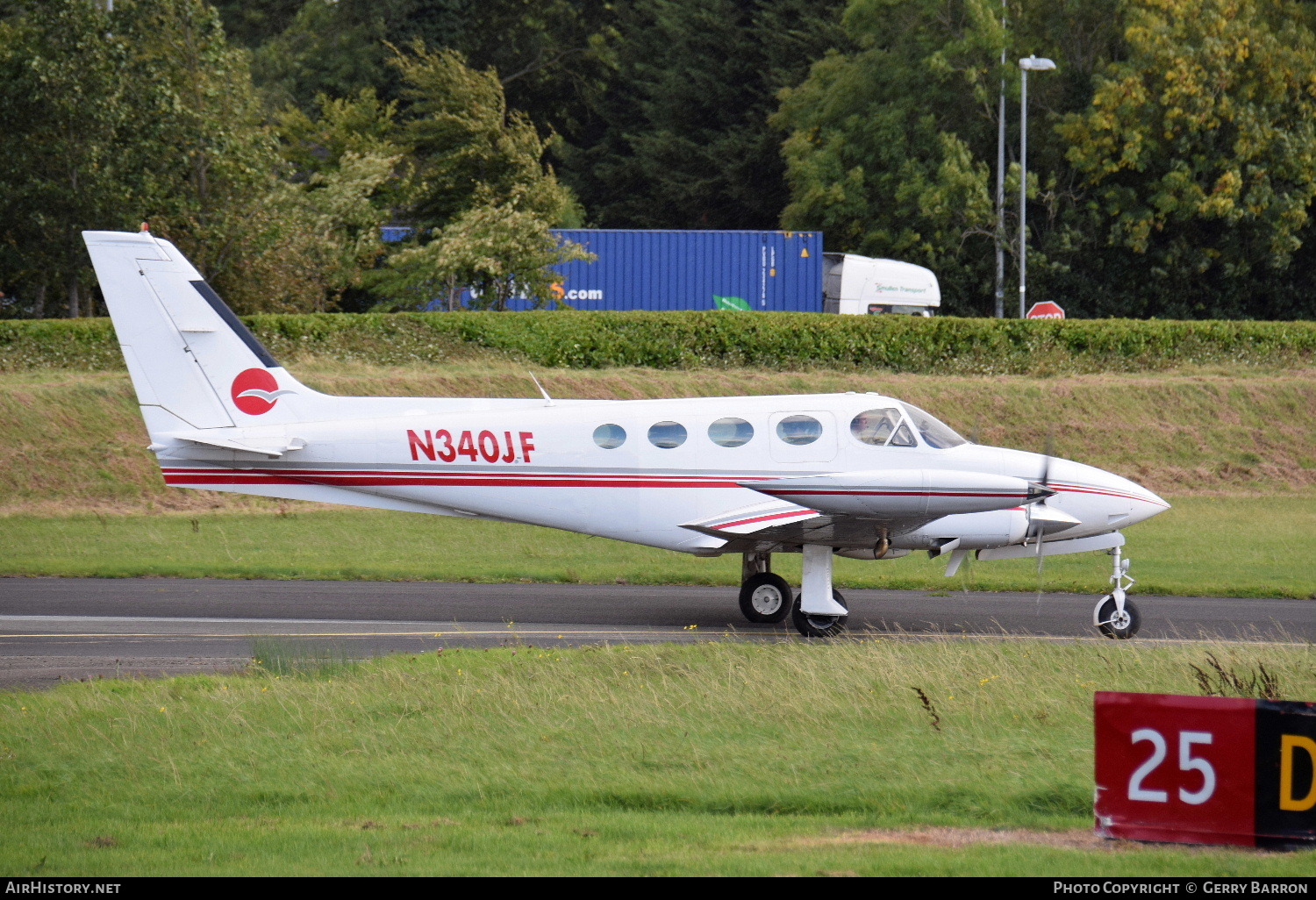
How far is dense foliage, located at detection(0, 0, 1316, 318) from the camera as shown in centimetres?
3198

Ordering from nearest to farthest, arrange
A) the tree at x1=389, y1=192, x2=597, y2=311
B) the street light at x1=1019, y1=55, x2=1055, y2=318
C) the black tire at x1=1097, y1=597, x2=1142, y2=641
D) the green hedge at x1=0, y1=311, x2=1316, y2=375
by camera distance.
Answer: the black tire at x1=1097, y1=597, x2=1142, y2=641, the green hedge at x1=0, y1=311, x2=1316, y2=375, the tree at x1=389, y1=192, x2=597, y2=311, the street light at x1=1019, y1=55, x2=1055, y2=318

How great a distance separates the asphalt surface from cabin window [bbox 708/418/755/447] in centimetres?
232

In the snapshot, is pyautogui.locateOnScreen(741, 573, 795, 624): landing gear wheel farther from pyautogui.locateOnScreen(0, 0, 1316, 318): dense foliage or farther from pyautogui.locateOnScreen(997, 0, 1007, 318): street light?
pyautogui.locateOnScreen(997, 0, 1007, 318): street light

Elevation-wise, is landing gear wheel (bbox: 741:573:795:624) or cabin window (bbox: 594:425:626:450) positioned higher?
cabin window (bbox: 594:425:626:450)

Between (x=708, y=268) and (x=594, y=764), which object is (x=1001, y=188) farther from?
(x=594, y=764)

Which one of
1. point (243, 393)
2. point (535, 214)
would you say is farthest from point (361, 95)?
point (243, 393)

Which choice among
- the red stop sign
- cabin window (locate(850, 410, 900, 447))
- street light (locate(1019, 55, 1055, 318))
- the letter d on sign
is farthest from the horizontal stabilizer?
street light (locate(1019, 55, 1055, 318))

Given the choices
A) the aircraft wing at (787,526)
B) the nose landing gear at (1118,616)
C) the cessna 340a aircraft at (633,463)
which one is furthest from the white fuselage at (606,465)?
the nose landing gear at (1118,616)

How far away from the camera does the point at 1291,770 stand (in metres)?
6.92

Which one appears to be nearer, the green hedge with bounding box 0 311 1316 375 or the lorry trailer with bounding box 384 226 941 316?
the green hedge with bounding box 0 311 1316 375

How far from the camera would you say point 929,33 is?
48.6 m

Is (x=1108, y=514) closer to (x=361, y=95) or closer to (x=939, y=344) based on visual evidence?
(x=939, y=344)

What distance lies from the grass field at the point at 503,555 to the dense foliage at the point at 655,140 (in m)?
10.9
